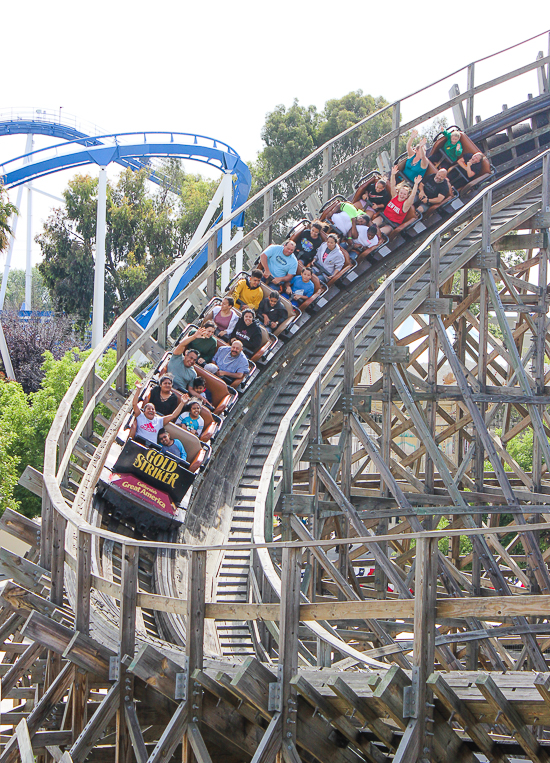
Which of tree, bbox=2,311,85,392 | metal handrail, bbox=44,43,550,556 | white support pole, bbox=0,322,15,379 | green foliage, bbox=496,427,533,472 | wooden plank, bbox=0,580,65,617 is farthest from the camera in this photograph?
tree, bbox=2,311,85,392

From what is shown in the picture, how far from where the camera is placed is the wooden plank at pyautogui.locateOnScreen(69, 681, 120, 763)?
17.1 ft

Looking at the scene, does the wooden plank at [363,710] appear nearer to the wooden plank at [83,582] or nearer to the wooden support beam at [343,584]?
the wooden plank at [83,582]

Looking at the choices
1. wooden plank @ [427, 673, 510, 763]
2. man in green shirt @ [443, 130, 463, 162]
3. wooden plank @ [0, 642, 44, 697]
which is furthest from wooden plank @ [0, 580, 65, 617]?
man in green shirt @ [443, 130, 463, 162]

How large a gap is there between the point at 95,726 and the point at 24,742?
0.70 meters

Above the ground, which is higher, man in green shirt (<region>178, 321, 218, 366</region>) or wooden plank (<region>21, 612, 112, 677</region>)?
Answer: man in green shirt (<region>178, 321, 218, 366</region>)

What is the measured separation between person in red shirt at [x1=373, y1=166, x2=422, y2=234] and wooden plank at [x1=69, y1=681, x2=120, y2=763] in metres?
7.90

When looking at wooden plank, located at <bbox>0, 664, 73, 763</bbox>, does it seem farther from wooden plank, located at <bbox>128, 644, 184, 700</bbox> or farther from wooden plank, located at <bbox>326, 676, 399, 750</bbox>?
wooden plank, located at <bbox>326, 676, 399, 750</bbox>

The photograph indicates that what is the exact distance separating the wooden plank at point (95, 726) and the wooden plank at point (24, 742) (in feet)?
1.43

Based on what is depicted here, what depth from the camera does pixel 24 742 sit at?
562 centimetres

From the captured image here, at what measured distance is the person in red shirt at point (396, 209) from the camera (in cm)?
1177

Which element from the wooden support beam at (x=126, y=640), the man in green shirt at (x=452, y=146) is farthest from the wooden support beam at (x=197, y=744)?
the man in green shirt at (x=452, y=146)

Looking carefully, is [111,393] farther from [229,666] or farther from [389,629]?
[229,666]

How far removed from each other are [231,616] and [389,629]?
3212mm

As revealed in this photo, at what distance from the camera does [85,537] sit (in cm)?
579
